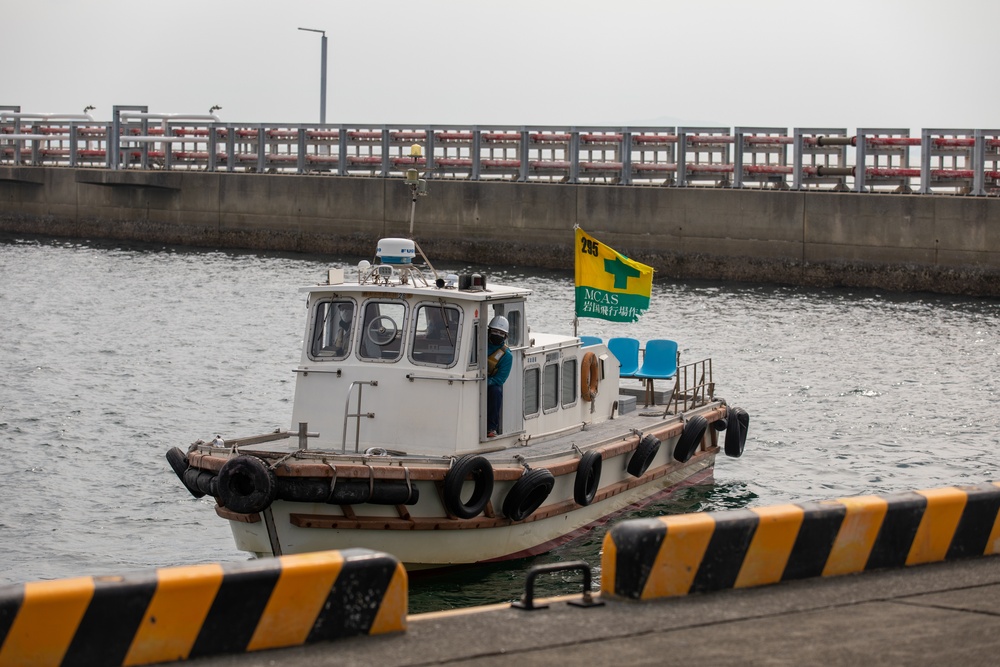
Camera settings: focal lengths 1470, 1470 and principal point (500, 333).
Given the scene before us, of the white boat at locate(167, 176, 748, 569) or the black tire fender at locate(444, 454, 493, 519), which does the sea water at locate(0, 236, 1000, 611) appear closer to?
the white boat at locate(167, 176, 748, 569)

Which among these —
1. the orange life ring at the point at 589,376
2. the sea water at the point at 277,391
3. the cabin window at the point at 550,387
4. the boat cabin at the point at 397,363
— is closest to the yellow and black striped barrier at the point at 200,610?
the sea water at the point at 277,391

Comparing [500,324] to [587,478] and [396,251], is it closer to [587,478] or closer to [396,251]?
[396,251]

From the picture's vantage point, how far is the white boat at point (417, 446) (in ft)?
40.1

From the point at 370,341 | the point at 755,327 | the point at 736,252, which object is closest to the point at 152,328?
the point at 755,327

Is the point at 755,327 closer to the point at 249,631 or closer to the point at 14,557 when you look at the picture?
the point at 14,557

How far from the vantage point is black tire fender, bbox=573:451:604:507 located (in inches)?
559

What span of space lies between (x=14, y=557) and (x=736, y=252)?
1155 inches

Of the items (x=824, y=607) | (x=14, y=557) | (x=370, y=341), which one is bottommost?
(x=14, y=557)

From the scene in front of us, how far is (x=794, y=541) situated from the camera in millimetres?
8547

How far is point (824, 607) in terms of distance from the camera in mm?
8086

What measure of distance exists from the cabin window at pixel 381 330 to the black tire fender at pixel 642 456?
3282 millimetres

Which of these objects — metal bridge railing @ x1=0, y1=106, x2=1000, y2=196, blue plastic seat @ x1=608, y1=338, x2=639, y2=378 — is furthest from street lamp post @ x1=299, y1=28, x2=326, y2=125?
blue plastic seat @ x1=608, y1=338, x2=639, y2=378

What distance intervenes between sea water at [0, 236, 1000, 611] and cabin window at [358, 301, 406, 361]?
212 centimetres

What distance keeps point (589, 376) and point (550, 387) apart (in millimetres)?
892
